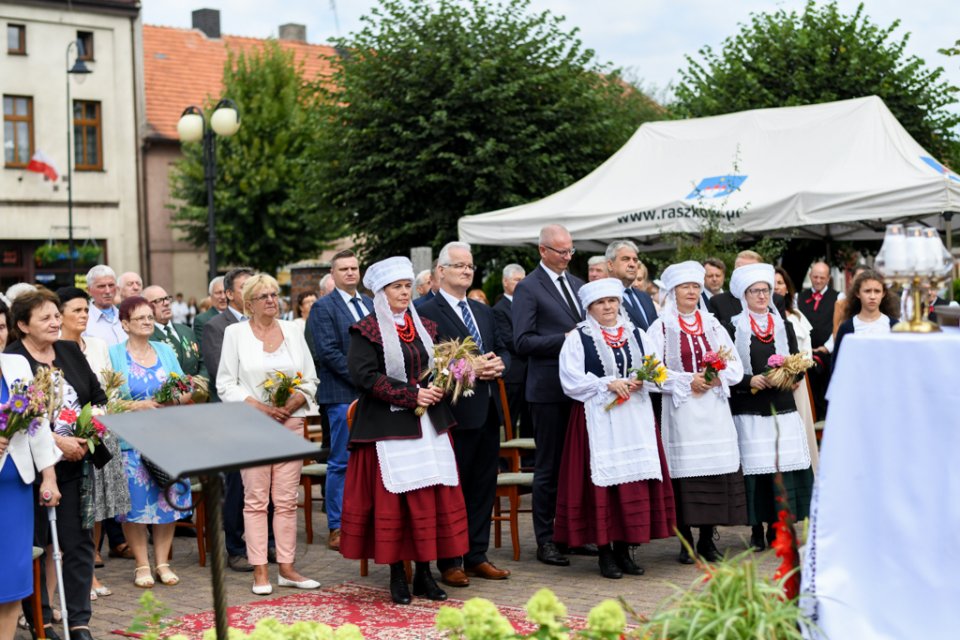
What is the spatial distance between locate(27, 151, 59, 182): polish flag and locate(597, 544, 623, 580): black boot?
29521mm

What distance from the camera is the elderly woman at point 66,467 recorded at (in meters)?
6.41

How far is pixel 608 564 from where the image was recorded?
7.83 m

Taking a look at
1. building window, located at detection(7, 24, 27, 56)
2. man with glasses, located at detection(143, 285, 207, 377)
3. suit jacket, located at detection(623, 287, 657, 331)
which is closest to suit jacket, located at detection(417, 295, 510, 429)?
suit jacket, located at detection(623, 287, 657, 331)

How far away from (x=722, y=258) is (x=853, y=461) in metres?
8.20

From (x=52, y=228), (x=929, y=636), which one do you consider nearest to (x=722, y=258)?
(x=929, y=636)

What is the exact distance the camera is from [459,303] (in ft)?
26.9

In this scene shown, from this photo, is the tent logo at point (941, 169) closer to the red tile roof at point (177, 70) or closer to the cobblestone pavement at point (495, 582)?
the cobblestone pavement at point (495, 582)

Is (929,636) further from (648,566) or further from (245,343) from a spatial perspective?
(245,343)

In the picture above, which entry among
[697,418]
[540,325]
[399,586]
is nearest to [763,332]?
[697,418]

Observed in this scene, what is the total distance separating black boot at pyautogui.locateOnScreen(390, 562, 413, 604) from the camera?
7258mm

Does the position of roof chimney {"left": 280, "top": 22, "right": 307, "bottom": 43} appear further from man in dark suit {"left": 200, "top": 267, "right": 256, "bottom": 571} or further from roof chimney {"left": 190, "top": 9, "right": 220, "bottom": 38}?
man in dark suit {"left": 200, "top": 267, "right": 256, "bottom": 571}

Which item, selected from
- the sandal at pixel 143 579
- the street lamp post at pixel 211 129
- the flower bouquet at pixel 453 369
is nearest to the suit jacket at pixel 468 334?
the flower bouquet at pixel 453 369

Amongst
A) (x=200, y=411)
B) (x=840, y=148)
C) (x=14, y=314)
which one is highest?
(x=840, y=148)

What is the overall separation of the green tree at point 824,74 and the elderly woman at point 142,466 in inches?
647
